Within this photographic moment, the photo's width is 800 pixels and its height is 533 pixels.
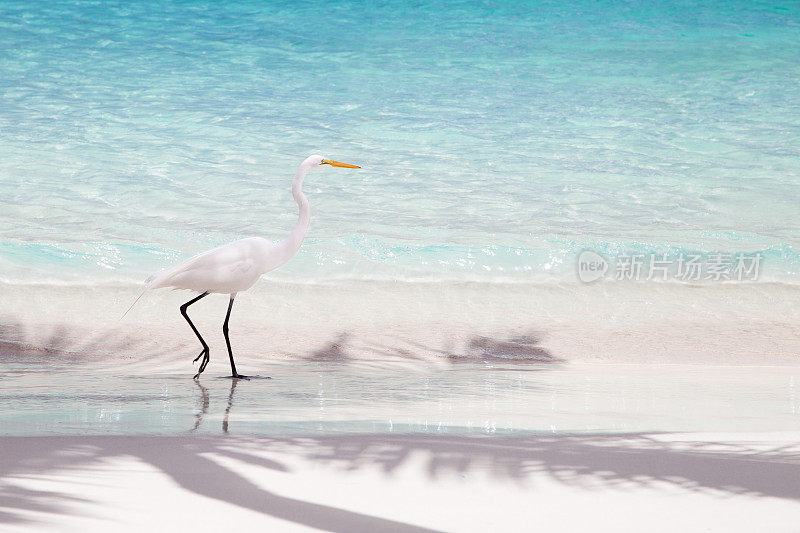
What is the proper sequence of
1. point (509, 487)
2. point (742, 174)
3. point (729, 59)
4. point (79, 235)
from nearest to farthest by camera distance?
point (509, 487), point (79, 235), point (742, 174), point (729, 59)

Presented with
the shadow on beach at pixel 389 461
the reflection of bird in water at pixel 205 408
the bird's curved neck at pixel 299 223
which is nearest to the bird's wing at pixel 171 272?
the bird's curved neck at pixel 299 223

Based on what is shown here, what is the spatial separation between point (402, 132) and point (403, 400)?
1610cm

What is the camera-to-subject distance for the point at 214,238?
50.4ft

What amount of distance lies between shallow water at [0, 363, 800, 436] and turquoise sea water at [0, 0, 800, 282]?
198 inches

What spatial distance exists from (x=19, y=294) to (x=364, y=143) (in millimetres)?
11855

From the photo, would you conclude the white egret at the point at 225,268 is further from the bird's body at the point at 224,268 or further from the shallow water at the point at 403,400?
the shallow water at the point at 403,400

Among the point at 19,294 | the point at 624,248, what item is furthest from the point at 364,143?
the point at 19,294

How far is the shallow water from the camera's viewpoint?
372cm

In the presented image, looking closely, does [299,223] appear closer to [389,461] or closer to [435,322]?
[435,322]

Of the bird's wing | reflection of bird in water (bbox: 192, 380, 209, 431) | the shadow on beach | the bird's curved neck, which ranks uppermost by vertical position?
the bird's curved neck

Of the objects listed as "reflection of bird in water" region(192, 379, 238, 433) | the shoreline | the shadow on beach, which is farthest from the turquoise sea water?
the shadow on beach

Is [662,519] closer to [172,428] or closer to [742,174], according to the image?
[172,428]

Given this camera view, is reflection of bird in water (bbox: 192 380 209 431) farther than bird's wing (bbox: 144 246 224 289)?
No

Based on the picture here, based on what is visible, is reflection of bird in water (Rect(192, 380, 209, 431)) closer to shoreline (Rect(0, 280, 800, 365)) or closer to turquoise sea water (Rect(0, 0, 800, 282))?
shoreline (Rect(0, 280, 800, 365))
